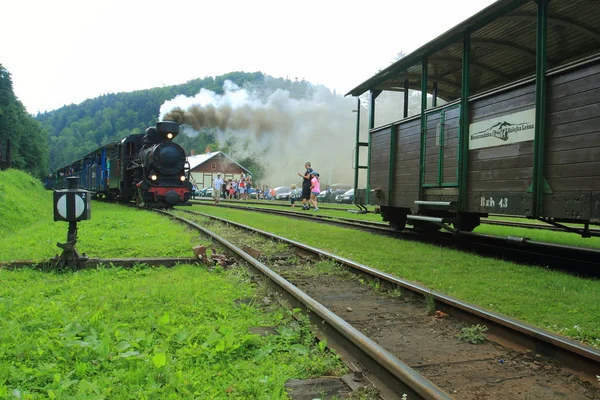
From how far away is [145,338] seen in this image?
10.5ft

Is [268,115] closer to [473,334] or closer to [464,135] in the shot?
[464,135]

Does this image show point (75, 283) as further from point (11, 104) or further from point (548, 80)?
point (11, 104)

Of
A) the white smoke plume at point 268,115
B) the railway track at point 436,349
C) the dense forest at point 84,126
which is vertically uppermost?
the dense forest at point 84,126

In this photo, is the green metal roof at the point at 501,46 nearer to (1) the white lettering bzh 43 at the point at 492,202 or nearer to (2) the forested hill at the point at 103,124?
(1) the white lettering bzh 43 at the point at 492,202

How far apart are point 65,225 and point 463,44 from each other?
28.1 ft

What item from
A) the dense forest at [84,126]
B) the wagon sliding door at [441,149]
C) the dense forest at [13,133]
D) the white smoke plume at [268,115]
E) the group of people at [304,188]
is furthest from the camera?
the dense forest at [84,126]

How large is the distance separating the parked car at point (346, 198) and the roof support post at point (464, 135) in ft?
97.5

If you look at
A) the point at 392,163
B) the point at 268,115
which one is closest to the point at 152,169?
the point at 268,115

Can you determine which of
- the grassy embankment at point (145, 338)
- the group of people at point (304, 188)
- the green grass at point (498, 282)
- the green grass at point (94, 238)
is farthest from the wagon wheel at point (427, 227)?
the group of people at point (304, 188)

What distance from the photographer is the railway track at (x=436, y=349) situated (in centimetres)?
260

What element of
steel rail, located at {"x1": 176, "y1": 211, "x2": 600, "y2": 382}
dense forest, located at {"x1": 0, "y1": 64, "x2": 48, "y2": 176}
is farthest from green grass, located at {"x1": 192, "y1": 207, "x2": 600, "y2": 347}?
dense forest, located at {"x1": 0, "y1": 64, "x2": 48, "y2": 176}

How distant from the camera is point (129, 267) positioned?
596 centimetres

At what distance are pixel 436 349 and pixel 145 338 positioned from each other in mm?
1952

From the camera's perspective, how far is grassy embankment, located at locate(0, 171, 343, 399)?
2584mm
